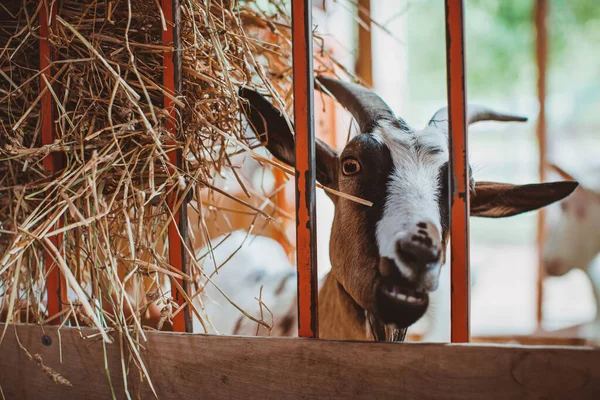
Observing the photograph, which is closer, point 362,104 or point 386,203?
point 386,203

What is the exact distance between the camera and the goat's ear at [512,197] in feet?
5.32

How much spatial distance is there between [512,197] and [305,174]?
806 mm

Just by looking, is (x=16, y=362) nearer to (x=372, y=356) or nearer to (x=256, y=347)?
(x=256, y=347)

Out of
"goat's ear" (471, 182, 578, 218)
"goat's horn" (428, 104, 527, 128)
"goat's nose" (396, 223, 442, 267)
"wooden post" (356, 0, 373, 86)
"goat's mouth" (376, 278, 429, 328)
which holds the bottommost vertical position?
"goat's mouth" (376, 278, 429, 328)

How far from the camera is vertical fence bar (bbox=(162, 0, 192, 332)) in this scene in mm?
1364

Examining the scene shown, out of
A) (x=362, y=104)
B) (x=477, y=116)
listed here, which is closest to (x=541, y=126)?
(x=477, y=116)

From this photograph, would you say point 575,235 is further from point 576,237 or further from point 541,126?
point 541,126

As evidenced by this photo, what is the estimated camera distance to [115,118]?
4.84 feet

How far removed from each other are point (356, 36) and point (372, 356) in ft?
13.3

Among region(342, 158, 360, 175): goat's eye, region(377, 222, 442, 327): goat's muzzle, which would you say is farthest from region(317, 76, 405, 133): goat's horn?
region(377, 222, 442, 327): goat's muzzle

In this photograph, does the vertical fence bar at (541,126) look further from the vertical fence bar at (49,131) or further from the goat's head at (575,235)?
the vertical fence bar at (49,131)

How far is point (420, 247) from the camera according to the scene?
1.32 meters

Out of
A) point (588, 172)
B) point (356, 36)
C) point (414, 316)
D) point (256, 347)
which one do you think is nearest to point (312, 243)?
point (256, 347)

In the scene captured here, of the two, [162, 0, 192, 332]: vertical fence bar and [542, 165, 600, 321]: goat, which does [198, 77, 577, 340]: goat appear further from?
[542, 165, 600, 321]: goat
